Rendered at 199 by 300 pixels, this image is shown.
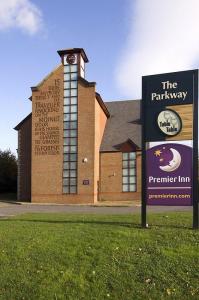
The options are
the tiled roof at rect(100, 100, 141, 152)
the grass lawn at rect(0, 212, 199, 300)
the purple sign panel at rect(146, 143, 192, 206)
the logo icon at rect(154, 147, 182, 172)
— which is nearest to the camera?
the grass lawn at rect(0, 212, 199, 300)

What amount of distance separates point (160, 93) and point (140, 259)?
5748mm

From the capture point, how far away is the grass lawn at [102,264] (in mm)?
8383

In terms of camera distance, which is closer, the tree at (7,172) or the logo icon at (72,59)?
the logo icon at (72,59)

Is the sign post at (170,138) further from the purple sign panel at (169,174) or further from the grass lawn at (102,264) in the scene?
the grass lawn at (102,264)

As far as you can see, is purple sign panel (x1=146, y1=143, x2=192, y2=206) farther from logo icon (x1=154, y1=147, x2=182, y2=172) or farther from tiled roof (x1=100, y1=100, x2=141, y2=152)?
tiled roof (x1=100, y1=100, x2=141, y2=152)

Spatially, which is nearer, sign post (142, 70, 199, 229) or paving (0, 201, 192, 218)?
sign post (142, 70, 199, 229)

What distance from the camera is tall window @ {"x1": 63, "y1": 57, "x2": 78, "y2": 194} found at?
38156 mm

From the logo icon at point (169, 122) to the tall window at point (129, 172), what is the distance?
25.2 metres

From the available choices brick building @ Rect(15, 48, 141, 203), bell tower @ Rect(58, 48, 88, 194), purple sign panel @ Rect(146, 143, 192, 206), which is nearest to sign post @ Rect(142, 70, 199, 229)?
purple sign panel @ Rect(146, 143, 192, 206)

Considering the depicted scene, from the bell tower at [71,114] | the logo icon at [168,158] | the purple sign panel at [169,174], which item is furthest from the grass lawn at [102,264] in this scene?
the bell tower at [71,114]

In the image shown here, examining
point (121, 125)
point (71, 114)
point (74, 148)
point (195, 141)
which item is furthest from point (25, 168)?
point (195, 141)

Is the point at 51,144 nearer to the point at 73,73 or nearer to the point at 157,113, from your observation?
the point at 73,73

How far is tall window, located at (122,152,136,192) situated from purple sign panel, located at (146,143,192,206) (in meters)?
25.0

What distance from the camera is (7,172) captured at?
163 feet
